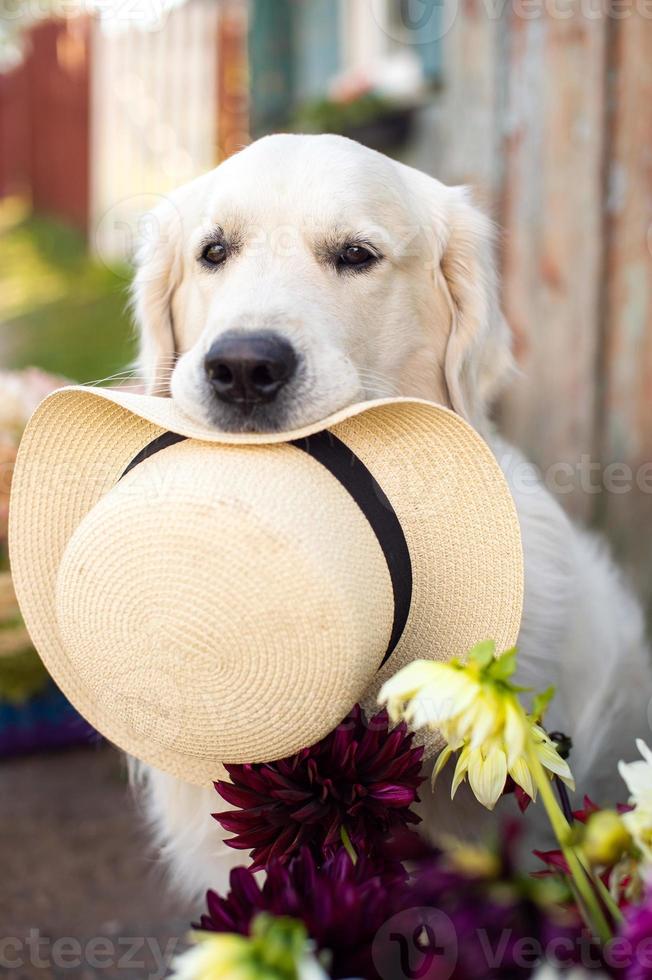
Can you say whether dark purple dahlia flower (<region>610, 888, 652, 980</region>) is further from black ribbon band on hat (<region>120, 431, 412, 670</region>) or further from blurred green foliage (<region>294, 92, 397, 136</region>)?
blurred green foliage (<region>294, 92, 397, 136</region>)

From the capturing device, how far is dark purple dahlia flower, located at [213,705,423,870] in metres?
1.44

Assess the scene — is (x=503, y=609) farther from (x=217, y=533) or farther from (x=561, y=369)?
(x=561, y=369)

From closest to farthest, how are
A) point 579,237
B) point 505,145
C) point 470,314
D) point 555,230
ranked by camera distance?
point 470,314
point 579,237
point 555,230
point 505,145

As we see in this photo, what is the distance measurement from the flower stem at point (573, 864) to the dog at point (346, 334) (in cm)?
83

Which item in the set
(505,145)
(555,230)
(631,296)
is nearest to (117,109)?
(505,145)

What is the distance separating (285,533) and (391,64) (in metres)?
5.33

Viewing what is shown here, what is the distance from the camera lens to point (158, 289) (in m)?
2.51

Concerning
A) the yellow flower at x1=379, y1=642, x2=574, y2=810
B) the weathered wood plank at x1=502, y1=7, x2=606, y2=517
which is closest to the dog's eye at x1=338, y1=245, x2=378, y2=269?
the yellow flower at x1=379, y1=642, x2=574, y2=810

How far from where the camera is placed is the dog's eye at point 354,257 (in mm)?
2145

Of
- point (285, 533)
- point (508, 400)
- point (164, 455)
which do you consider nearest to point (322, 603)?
point (285, 533)

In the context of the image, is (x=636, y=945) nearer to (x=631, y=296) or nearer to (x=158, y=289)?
(x=158, y=289)

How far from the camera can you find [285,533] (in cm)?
138

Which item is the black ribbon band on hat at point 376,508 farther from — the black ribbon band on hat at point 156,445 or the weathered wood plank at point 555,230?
the weathered wood plank at point 555,230

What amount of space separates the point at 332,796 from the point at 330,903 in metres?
0.33
